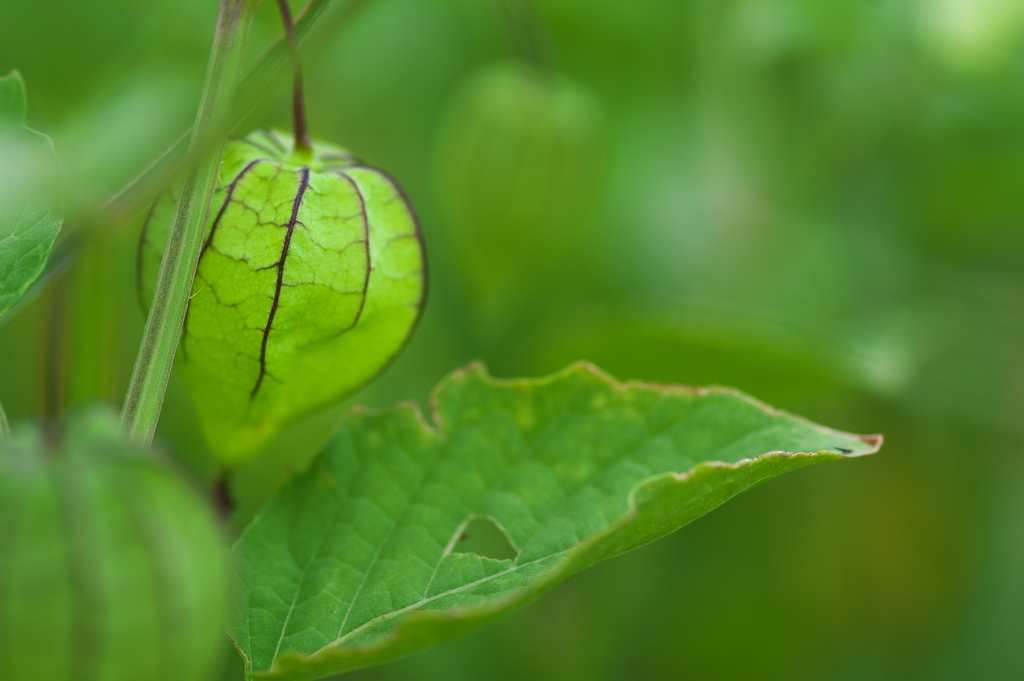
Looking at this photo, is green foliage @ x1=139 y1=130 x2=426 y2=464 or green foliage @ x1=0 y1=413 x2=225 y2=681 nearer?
green foliage @ x1=0 y1=413 x2=225 y2=681

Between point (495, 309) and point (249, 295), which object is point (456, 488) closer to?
point (249, 295)

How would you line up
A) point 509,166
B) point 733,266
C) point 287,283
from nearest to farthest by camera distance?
1. point 287,283
2. point 509,166
3. point 733,266

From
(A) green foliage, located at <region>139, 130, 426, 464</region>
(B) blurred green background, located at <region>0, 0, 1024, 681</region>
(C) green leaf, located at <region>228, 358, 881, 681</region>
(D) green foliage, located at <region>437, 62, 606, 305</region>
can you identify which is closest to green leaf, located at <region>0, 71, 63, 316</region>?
(A) green foliage, located at <region>139, 130, 426, 464</region>

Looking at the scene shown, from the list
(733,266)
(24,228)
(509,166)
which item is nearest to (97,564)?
(24,228)

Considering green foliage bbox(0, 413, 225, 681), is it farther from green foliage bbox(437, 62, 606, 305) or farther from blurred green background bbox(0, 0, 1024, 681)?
green foliage bbox(437, 62, 606, 305)

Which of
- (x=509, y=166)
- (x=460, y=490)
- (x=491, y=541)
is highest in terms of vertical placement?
(x=509, y=166)

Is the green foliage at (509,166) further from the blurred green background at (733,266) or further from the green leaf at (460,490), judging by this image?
the green leaf at (460,490)

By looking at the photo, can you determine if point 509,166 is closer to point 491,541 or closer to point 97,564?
point 491,541

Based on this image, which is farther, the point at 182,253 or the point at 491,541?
the point at 491,541
